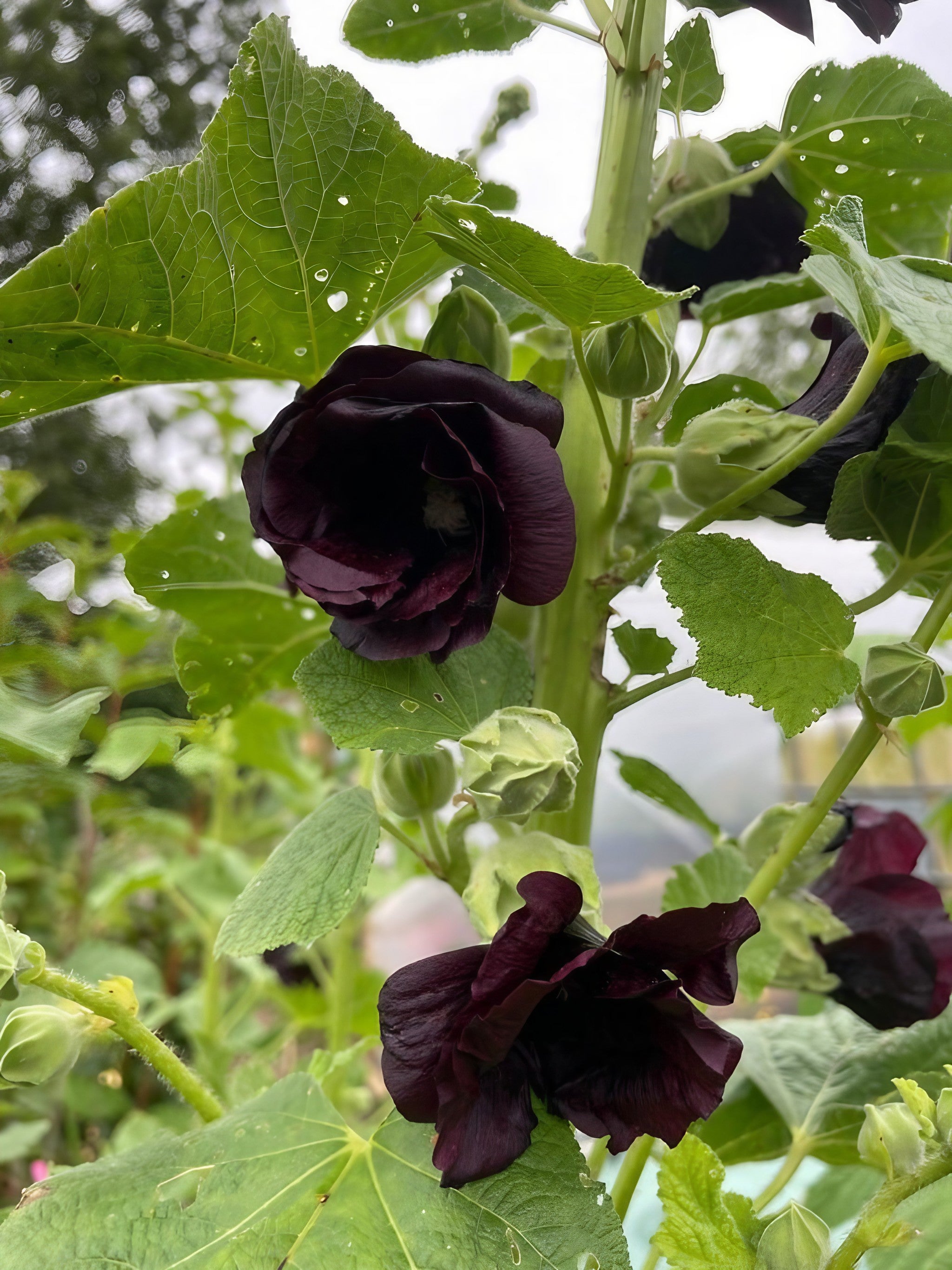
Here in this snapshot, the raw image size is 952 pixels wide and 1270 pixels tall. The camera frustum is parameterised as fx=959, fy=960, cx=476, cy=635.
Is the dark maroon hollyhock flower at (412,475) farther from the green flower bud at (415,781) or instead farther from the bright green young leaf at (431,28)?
the bright green young leaf at (431,28)

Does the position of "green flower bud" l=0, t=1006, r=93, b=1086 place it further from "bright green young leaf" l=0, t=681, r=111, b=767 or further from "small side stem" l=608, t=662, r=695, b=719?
"small side stem" l=608, t=662, r=695, b=719

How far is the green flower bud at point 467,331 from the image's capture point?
30 centimetres

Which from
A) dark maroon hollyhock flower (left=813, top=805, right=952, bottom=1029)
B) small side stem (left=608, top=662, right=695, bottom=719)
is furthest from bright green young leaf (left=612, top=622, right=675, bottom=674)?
dark maroon hollyhock flower (left=813, top=805, right=952, bottom=1029)

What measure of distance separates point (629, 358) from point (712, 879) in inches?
8.2

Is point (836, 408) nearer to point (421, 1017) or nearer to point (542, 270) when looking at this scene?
point (542, 270)

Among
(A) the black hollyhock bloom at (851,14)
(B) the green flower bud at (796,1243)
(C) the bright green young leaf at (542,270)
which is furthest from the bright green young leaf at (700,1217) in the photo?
(A) the black hollyhock bloom at (851,14)

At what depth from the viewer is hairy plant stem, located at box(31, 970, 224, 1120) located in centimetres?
29

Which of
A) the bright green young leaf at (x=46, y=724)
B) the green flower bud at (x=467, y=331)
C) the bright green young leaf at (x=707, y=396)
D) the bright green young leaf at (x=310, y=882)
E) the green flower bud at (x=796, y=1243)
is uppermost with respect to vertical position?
the green flower bud at (x=467, y=331)

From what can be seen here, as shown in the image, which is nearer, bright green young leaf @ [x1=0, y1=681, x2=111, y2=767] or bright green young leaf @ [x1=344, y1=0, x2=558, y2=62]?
bright green young leaf @ [x1=0, y1=681, x2=111, y2=767]

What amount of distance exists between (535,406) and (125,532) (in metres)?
0.49

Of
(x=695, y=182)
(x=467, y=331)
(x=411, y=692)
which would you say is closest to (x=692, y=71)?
(x=695, y=182)

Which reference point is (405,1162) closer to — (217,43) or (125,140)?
(125,140)

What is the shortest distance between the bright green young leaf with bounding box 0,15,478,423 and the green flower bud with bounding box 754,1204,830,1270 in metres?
0.29

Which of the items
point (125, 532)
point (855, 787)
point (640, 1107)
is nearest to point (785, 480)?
point (640, 1107)
